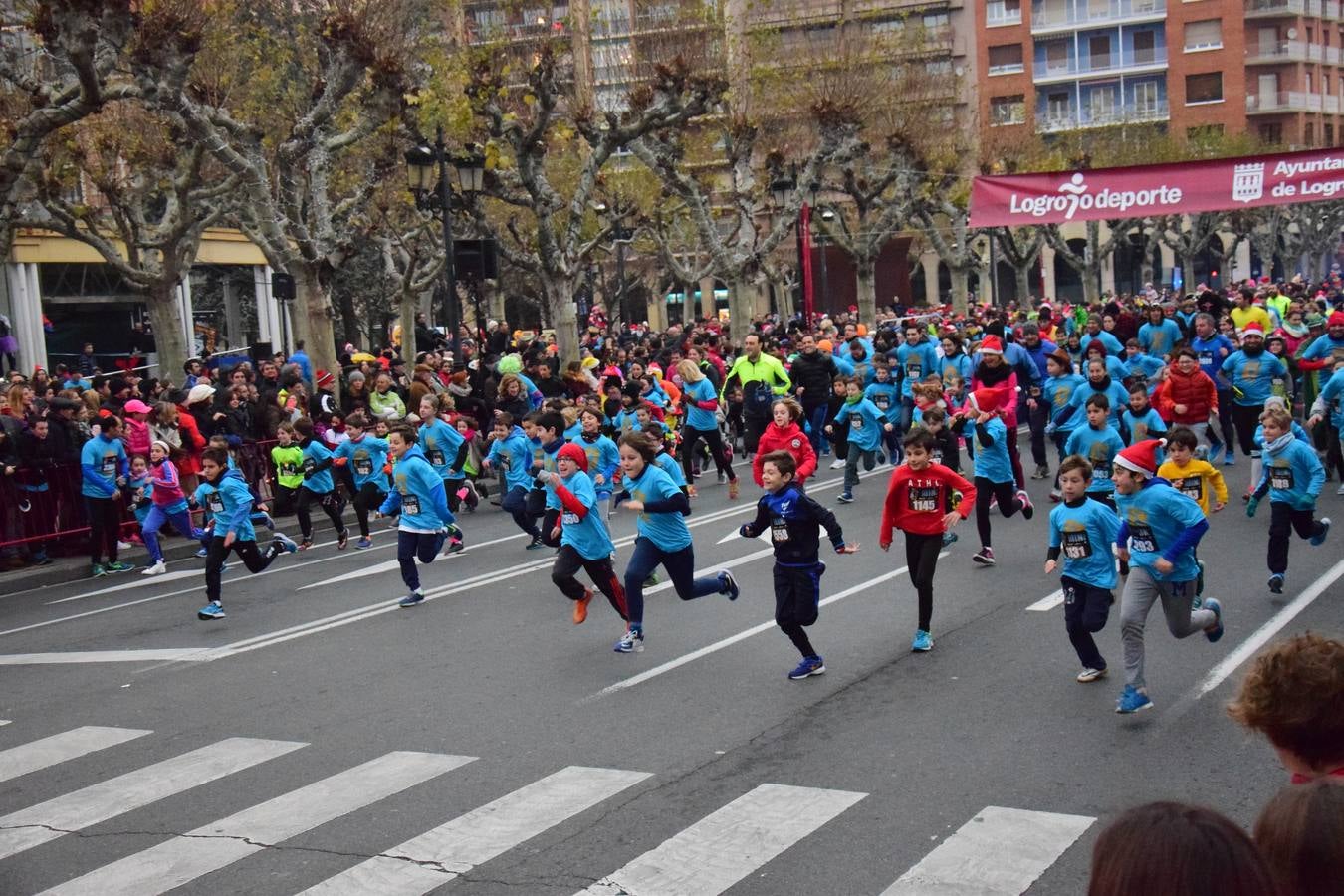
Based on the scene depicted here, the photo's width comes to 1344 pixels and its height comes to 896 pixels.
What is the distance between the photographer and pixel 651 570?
1075 cm

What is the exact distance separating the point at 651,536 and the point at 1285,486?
15.4 ft

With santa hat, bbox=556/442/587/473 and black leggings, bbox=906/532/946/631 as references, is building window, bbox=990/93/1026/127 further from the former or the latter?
black leggings, bbox=906/532/946/631

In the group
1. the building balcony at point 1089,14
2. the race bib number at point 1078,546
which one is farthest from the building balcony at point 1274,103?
the race bib number at point 1078,546

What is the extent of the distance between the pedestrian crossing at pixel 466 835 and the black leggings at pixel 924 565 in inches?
120

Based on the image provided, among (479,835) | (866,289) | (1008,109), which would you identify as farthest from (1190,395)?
(1008,109)

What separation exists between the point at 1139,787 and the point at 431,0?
21.8 m

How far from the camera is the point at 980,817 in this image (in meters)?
6.72

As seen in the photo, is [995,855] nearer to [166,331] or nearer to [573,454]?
[573,454]

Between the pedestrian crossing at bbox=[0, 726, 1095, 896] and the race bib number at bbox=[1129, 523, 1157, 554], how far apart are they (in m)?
2.48

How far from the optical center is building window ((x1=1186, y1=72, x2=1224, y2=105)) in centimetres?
7650

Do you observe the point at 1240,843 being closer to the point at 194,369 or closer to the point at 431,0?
the point at 194,369

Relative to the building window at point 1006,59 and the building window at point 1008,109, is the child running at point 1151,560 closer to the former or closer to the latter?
the building window at point 1008,109

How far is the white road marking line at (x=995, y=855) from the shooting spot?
233 inches

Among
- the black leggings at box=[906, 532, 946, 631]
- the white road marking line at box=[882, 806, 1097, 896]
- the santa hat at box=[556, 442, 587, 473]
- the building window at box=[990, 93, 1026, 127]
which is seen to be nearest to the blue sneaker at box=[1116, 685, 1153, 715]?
the white road marking line at box=[882, 806, 1097, 896]
